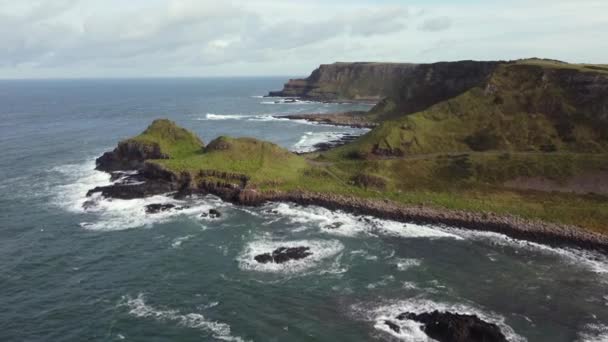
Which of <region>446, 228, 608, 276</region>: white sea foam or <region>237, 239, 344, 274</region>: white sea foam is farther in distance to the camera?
<region>446, 228, 608, 276</region>: white sea foam

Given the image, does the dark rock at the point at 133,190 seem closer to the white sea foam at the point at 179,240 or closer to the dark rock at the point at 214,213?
the dark rock at the point at 214,213

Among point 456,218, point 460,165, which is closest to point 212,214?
point 456,218

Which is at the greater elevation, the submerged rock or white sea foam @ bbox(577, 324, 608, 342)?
the submerged rock

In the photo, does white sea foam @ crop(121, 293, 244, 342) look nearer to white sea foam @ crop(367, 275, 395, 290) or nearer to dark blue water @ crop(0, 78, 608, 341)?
dark blue water @ crop(0, 78, 608, 341)

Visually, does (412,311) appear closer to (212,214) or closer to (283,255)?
(283,255)

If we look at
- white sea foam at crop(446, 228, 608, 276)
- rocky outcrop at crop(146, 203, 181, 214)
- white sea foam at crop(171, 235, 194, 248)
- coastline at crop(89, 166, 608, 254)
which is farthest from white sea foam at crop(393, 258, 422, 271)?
rocky outcrop at crop(146, 203, 181, 214)

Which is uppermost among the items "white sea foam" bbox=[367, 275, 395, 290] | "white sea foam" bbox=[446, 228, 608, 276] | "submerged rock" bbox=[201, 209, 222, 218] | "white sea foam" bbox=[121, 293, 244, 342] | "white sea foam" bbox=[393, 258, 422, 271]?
"submerged rock" bbox=[201, 209, 222, 218]
